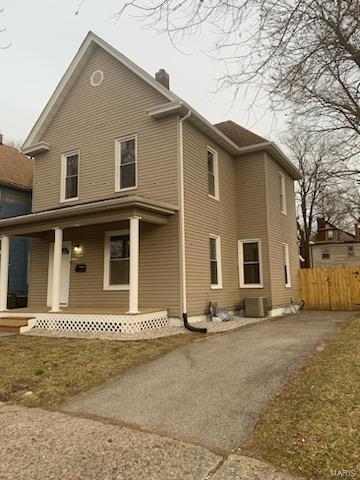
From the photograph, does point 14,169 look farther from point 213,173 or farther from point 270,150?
point 270,150

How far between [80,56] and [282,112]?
957 centimetres

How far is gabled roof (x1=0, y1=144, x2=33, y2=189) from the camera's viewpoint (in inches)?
672

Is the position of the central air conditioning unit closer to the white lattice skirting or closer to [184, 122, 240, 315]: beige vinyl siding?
[184, 122, 240, 315]: beige vinyl siding

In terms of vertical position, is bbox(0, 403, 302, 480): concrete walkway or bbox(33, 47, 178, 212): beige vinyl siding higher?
bbox(33, 47, 178, 212): beige vinyl siding

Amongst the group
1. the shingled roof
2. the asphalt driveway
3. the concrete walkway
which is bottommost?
the concrete walkway

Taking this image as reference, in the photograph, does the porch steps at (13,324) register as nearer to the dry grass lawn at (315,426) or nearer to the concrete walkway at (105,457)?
the concrete walkway at (105,457)

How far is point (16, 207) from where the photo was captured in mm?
17328

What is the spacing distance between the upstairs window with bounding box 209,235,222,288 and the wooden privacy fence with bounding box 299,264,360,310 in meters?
5.91

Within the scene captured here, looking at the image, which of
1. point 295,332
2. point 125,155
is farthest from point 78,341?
point 125,155

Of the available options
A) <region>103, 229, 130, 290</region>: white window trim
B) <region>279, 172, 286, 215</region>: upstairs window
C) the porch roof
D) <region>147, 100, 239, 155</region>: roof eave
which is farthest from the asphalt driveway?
<region>279, 172, 286, 215</region>: upstairs window

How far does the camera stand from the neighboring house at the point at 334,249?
43531 millimetres

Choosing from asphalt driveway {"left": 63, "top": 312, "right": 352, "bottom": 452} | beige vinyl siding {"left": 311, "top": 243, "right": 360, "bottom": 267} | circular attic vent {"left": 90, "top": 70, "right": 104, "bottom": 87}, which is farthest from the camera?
beige vinyl siding {"left": 311, "top": 243, "right": 360, "bottom": 267}

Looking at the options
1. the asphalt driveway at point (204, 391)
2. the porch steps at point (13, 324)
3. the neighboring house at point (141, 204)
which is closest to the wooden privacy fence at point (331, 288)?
the neighboring house at point (141, 204)

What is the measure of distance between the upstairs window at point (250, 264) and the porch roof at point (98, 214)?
4.31 meters
